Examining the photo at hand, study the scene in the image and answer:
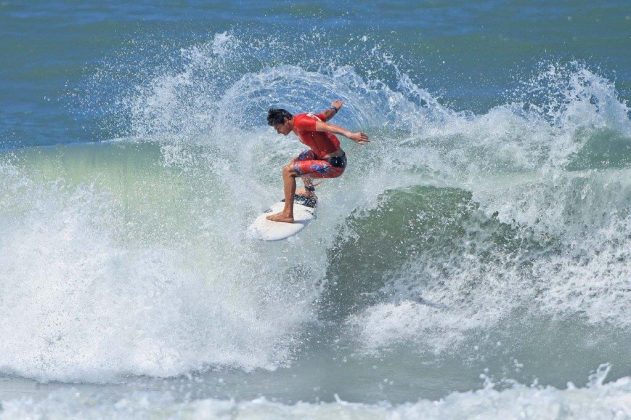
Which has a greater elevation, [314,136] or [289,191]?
[314,136]

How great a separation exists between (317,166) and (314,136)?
0.93 feet

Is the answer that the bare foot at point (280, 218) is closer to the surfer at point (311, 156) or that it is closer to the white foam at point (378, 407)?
the surfer at point (311, 156)

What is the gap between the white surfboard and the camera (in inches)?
337

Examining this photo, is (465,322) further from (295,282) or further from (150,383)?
(150,383)

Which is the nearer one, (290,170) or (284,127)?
(284,127)

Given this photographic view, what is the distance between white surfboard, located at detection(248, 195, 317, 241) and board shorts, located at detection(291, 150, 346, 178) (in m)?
0.45

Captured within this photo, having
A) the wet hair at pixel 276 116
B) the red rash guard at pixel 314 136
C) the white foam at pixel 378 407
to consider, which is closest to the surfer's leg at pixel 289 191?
the red rash guard at pixel 314 136

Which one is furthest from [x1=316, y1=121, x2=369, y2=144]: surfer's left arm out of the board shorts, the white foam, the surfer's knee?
the white foam

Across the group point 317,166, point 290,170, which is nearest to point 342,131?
point 317,166

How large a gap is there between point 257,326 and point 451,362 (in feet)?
6.12

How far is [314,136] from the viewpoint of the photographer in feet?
27.2

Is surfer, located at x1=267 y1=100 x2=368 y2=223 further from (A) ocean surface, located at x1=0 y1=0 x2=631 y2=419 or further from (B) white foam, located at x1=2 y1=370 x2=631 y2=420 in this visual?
(B) white foam, located at x1=2 y1=370 x2=631 y2=420

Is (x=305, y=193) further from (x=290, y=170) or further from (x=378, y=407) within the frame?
(x=378, y=407)

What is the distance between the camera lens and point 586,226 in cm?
946
